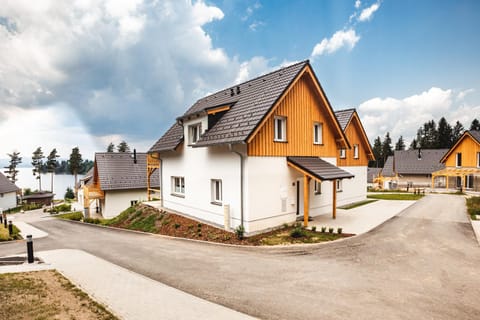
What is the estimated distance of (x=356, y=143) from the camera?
2197 cm

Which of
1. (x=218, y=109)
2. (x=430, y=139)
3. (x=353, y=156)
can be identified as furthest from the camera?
(x=430, y=139)

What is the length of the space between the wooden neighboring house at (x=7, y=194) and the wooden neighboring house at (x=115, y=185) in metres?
23.5

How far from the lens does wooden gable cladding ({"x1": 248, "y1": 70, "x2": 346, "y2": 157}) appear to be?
37.7 feet

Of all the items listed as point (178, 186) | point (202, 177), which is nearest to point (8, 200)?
point (178, 186)

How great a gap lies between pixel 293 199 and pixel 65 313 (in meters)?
10.1

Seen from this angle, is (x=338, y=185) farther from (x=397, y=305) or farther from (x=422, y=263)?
(x=397, y=305)

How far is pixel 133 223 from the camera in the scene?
17125 millimetres

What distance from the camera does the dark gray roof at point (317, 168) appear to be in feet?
38.8

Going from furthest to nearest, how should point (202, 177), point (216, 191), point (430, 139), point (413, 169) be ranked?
1. point (430, 139)
2. point (413, 169)
3. point (202, 177)
4. point (216, 191)

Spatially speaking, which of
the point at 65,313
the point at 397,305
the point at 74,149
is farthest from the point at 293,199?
the point at 74,149

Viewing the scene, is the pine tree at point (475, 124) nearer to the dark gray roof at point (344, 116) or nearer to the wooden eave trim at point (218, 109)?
the dark gray roof at point (344, 116)

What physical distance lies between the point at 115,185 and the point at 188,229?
18.1 metres

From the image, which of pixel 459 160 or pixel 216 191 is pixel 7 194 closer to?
pixel 216 191

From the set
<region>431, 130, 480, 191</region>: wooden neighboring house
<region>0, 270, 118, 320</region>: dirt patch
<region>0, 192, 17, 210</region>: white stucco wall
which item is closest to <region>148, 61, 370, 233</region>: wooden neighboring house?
<region>0, 270, 118, 320</region>: dirt patch
